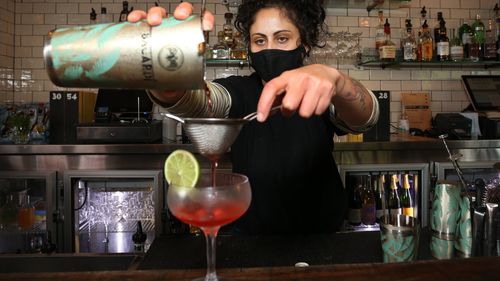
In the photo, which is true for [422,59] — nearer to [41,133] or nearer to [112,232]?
[112,232]

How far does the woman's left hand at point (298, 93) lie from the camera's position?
947mm

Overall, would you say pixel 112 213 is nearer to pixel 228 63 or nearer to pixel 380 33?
pixel 228 63

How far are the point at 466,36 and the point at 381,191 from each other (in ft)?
5.03

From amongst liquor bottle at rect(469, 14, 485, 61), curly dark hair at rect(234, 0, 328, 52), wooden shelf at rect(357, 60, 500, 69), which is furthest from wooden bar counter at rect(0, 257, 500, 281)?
liquor bottle at rect(469, 14, 485, 61)

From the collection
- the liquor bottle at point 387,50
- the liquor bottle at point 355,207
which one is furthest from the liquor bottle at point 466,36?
the liquor bottle at point 355,207

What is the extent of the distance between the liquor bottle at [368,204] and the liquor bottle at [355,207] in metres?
0.03

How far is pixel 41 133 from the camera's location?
3.09 meters

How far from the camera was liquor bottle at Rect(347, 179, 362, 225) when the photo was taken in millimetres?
2961

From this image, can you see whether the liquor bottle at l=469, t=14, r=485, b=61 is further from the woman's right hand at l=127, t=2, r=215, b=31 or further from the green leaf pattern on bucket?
the woman's right hand at l=127, t=2, r=215, b=31

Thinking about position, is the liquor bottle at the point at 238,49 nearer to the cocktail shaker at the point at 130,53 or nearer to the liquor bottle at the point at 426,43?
the liquor bottle at the point at 426,43

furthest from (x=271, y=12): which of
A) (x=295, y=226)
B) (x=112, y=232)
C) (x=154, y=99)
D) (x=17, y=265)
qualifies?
(x=112, y=232)

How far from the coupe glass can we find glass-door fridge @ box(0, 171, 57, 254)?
219 cm

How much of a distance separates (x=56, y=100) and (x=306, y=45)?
188 centimetres

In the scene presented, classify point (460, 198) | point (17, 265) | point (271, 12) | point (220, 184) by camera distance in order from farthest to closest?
point (271, 12), point (17, 265), point (460, 198), point (220, 184)
